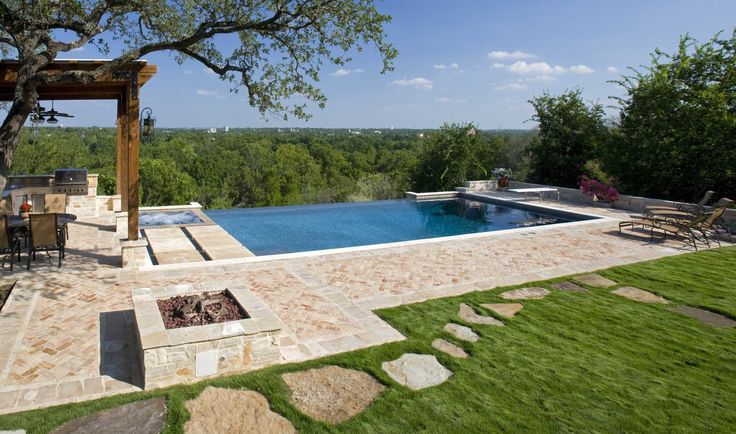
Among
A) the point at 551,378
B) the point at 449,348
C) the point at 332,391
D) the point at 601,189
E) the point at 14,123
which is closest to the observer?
the point at 332,391

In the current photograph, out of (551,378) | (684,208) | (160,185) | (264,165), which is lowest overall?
(160,185)

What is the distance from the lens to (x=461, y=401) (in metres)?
3.92

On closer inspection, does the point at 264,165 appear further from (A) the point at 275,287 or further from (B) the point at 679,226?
(A) the point at 275,287

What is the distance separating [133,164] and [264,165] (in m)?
41.0

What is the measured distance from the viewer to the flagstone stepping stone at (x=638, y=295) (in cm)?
657

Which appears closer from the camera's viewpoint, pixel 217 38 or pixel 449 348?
pixel 449 348

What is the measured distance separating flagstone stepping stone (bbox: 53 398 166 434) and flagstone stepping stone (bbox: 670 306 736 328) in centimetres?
630

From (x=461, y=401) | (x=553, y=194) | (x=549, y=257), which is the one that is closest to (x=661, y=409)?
(x=461, y=401)

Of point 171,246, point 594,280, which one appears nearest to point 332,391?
point 594,280

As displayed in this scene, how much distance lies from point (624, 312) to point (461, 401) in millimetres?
3395

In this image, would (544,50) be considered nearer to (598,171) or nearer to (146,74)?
(598,171)

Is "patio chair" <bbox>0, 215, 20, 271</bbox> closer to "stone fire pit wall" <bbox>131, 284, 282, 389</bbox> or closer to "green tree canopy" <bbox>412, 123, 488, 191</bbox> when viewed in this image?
"stone fire pit wall" <bbox>131, 284, 282, 389</bbox>

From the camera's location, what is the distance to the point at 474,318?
5711 millimetres

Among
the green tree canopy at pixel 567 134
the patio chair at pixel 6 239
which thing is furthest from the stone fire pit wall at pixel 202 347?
the green tree canopy at pixel 567 134
